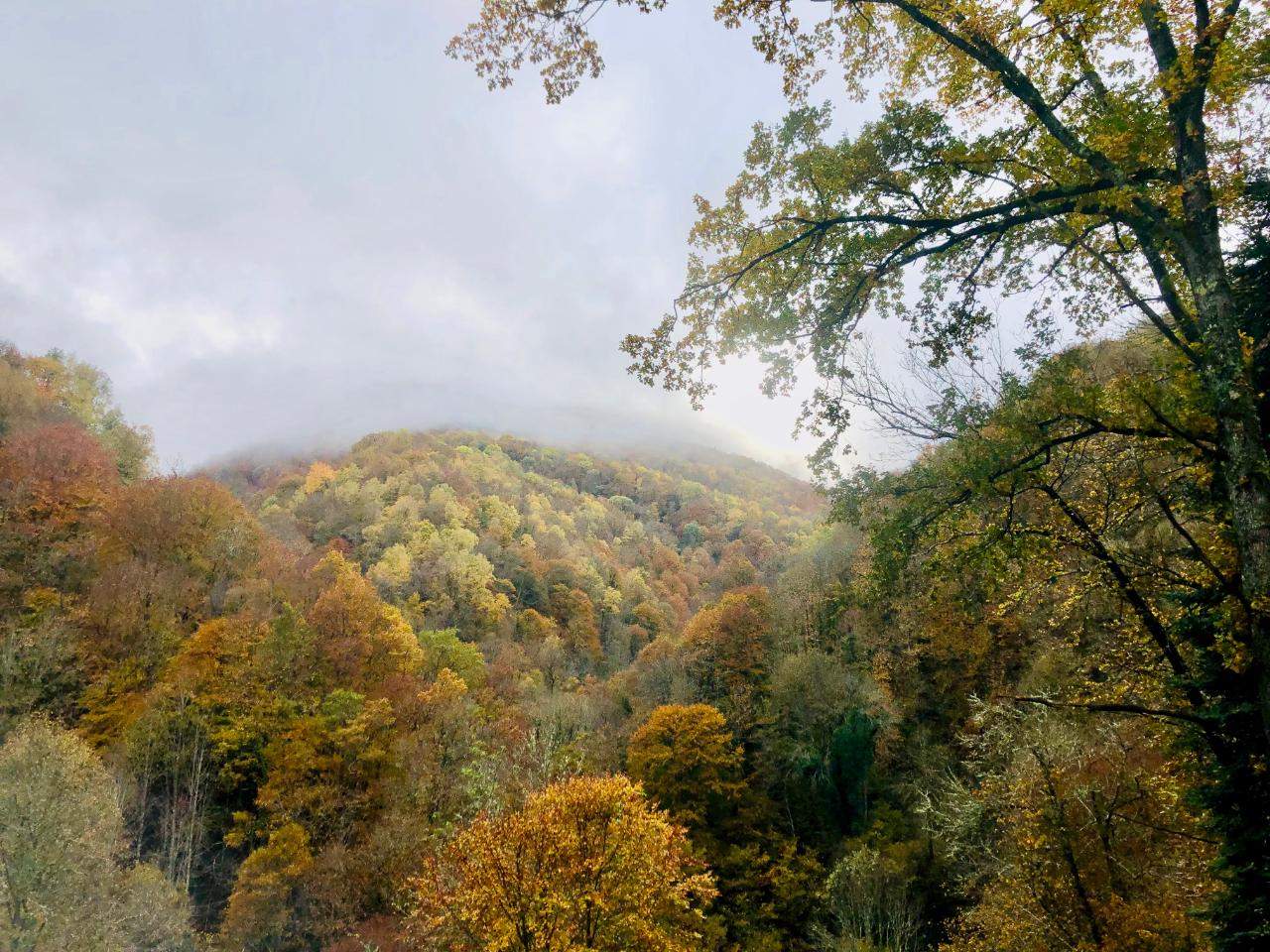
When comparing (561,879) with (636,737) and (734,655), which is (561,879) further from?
(734,655)

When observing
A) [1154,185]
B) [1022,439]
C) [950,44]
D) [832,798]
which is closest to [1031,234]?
[1154,185]

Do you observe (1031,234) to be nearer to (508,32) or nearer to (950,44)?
(950,44)

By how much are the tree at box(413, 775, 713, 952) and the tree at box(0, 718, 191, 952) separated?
9.00 metres

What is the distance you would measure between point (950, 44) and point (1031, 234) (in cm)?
199

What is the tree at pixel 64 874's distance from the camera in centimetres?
1507

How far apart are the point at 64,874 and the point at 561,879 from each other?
14106mm

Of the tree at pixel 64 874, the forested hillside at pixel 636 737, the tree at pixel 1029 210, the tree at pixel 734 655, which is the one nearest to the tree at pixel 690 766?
the forested hillside at pixel 636 737

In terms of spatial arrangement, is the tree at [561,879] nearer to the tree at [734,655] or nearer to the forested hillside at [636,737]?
the forested hillside at [636,737]

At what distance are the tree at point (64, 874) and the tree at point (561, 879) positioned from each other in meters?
9.00

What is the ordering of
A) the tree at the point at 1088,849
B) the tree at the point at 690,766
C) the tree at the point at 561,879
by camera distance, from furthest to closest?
the tree at the point at 690,766 < the tree at the point at 561,879 < the tree at the point at 1088,849

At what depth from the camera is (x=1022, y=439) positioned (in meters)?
5.04

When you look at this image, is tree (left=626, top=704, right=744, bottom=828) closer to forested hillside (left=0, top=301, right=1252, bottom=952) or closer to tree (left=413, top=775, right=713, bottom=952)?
forested hillside (left=0, top=301, right=1252, bottom=952)

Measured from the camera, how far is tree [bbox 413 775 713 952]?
11648 millimetres

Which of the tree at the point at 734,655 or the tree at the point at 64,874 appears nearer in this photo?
the tree at the point at 64,874
